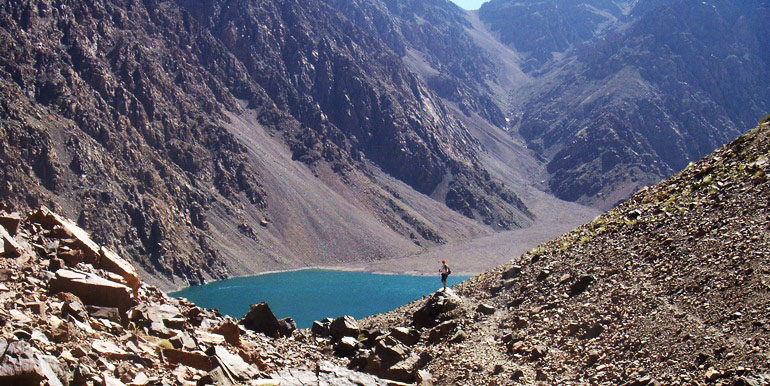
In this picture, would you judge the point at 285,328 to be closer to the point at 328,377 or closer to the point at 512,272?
the point at 328,377

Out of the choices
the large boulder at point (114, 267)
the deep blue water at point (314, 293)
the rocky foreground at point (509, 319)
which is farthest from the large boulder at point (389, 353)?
the deep blue water at point (314, 293)

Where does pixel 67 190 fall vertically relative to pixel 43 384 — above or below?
below

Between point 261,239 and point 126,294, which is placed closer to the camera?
point 126,294

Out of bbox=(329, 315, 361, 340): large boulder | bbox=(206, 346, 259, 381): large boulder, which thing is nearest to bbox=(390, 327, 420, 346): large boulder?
bbox=(329, 315, 361, 340): large boulder

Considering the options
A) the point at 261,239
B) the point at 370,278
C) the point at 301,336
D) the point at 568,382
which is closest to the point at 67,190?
the point at 261,239

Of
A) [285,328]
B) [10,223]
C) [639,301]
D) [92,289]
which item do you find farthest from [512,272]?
[10,223]

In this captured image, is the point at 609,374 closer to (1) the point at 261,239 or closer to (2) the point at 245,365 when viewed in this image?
(2) the point at 245,365

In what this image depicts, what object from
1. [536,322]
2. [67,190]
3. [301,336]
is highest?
[536,322]

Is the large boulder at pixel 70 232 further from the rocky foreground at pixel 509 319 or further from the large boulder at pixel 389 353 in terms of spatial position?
the large boulder at pixel 389 353
